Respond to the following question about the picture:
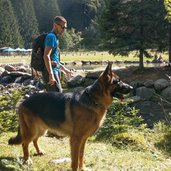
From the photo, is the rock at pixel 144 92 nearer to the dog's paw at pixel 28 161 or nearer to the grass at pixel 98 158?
the grass at pixel 98 158

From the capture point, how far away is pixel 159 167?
7203mm

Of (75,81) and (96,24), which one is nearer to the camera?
(75,81)

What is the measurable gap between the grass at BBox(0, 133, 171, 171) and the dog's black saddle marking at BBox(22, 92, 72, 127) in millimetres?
779

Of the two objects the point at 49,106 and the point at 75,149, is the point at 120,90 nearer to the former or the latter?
the point at 75,149

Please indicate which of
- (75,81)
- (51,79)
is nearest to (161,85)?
(75,81)

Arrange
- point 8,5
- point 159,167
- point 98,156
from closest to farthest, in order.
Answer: point 159,167 < point 98,156 < point 8,5

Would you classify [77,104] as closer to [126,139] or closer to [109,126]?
[126,139]

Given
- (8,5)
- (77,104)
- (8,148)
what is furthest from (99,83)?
(8,5)

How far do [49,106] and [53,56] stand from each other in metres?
1.66

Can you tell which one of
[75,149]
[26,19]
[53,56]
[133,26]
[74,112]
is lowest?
[75,149]

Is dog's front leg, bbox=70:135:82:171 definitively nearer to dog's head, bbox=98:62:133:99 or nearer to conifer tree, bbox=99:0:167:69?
dog's head, bbox=98:62:133:99

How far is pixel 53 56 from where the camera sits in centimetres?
824

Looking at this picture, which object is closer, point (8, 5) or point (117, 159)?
point (117, 159)

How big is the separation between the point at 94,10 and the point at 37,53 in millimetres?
108467
